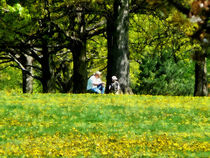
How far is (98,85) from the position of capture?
21.1 meters

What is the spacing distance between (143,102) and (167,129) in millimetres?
4280

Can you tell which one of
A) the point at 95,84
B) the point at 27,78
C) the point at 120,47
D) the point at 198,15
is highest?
the point at 120,47

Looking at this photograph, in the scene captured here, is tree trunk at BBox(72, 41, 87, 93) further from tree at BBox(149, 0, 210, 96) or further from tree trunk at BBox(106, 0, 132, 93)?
tree at BBox(149, 0, 210, 96)

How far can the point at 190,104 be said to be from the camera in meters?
15.6

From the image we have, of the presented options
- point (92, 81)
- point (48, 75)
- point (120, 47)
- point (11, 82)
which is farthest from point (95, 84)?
point (11, 82)

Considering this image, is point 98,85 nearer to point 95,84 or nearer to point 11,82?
point 95,84

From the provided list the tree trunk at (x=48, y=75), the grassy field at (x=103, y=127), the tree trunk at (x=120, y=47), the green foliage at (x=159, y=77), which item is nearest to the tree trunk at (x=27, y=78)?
the tree trunk at (x=48, y=75)

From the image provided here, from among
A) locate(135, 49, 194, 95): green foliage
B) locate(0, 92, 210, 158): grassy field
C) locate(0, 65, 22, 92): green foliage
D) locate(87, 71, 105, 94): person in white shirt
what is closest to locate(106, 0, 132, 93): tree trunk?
locate(87, 71, 105, 94): person in white shirt

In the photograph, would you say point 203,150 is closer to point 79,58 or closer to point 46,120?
point 46,120

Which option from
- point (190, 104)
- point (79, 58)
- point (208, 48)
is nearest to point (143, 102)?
point (190, 104)

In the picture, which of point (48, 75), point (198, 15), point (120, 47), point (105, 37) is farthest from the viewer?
point (48, 75)

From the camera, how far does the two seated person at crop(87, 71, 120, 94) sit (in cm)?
1877

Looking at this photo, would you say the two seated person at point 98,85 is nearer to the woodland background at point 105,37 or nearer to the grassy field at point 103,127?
the woodland background at point 105,37

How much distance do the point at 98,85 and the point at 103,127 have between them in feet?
32.4
